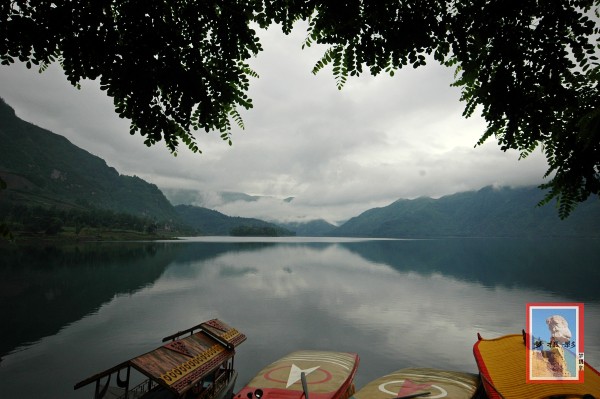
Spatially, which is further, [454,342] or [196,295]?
[196,295]

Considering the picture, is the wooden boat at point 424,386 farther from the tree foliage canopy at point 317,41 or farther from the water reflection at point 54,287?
the water reflection at point 54,287

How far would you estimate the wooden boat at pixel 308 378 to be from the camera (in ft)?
63.5

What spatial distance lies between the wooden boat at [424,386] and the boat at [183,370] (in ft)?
32.3

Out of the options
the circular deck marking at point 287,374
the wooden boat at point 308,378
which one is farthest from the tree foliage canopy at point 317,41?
the circular deck marking at point 287,374

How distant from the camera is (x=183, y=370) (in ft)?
63.3

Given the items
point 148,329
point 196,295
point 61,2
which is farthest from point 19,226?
point 61,2

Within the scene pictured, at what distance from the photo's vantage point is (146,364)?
18.1 m

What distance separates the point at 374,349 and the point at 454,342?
1122 cm

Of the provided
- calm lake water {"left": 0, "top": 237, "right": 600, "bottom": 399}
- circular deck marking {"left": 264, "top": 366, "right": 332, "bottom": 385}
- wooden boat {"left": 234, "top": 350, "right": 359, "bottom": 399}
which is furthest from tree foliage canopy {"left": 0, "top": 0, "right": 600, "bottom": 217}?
calm lake water {"left": 0, "top": 237, "right": 600, "bottom": 399}

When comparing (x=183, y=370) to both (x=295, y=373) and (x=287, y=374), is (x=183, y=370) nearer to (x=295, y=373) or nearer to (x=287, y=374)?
(x=287, y=374)

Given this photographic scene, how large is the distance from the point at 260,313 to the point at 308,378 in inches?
1381

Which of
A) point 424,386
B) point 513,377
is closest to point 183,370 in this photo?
point 424,386

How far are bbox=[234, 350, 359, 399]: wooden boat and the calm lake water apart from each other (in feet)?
23.7

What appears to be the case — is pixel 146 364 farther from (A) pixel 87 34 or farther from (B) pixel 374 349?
(B) pixel 374 349
